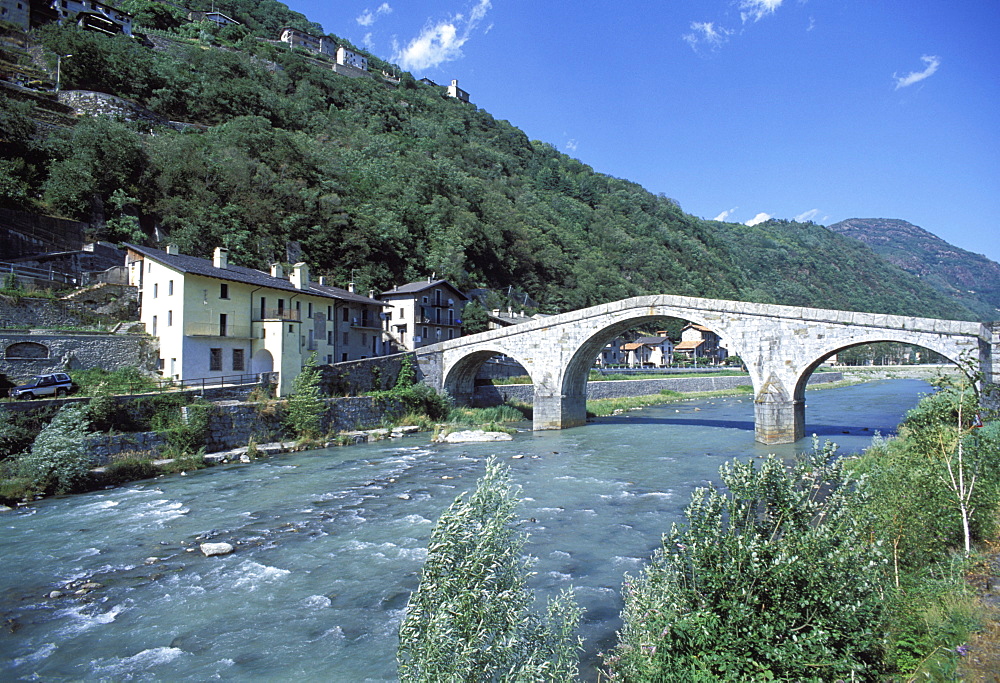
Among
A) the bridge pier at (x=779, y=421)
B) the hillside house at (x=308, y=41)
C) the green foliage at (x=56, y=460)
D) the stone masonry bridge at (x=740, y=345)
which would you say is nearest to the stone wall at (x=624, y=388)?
the stone masonry bridge at (x=740, y=345)

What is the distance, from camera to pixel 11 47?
49562mm

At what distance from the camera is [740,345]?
23.9 metres

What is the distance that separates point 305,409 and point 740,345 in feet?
61.1

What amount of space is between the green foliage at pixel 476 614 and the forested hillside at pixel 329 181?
3609cm

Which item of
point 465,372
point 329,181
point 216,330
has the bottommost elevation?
point 465,372

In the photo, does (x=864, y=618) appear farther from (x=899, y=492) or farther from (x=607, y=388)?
(x=607, y=388)

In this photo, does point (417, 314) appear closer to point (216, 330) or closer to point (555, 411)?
point (555, 411)

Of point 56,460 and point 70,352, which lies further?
point 70,352

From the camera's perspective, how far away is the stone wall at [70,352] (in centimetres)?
1939

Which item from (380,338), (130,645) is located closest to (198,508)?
(130,645)

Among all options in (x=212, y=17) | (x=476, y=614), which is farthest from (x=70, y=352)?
(x=212, y=17)

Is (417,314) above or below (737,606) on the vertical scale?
above

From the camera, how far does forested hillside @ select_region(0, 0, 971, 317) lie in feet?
115

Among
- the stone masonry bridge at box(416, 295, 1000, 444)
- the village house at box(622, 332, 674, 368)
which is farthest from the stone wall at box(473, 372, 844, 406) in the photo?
the village house at box(622, 332, 674, 368)
